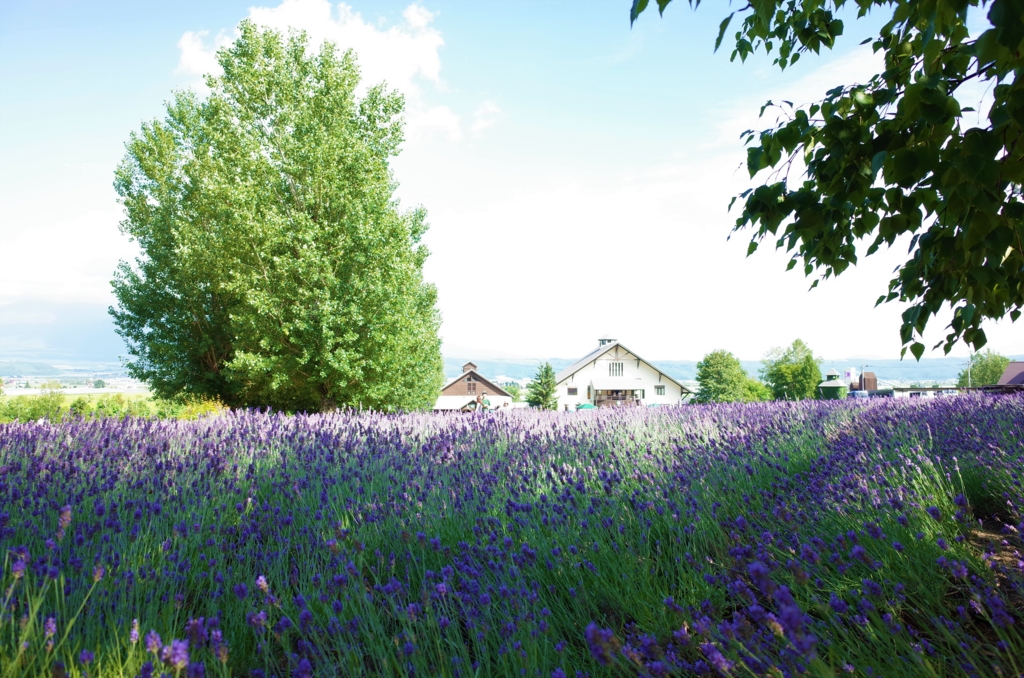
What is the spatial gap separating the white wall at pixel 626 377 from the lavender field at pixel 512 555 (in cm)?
7013

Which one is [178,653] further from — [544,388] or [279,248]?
[544,388]

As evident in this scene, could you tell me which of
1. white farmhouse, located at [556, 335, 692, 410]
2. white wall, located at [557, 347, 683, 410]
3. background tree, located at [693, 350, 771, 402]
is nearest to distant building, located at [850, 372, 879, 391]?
background tree, located at [693, 350, 771, 402]

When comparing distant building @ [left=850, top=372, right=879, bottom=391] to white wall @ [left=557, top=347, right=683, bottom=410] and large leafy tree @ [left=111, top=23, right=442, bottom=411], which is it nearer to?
white wall @ [left=557, top=347, right=683, bottom=410]

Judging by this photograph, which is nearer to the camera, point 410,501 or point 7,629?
point 7,629

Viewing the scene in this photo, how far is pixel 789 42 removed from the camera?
354cm

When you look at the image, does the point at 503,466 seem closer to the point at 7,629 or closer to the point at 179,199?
the point at 7,629

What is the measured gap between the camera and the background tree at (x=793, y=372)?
70.7 meters

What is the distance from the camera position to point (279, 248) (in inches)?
567

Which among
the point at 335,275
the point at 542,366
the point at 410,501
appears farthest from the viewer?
the point at 542,366

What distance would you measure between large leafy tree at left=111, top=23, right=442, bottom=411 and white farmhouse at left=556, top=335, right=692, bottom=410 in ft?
185

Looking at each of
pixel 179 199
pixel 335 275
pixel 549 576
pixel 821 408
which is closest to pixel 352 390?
pixel 335 275

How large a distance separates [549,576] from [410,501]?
113 cm

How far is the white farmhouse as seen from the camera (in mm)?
73438

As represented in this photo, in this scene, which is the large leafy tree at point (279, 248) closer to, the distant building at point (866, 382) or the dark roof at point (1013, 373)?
the dark roof at point (1013, 373)
